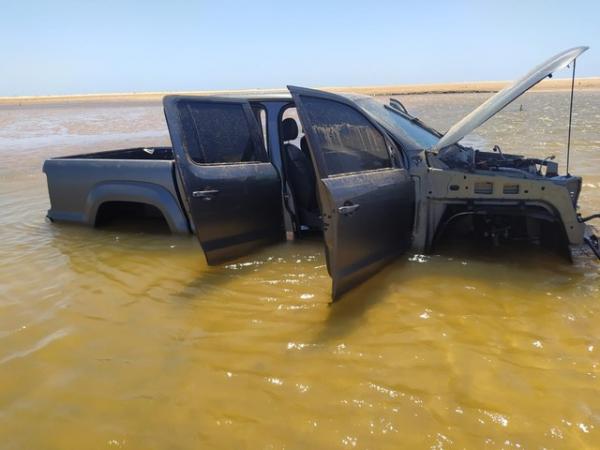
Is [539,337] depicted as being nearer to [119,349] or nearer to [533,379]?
[533,379]

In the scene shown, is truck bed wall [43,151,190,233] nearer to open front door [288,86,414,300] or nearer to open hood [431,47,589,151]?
open front door [288,86,414,300]

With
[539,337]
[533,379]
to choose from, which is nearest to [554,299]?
[539,337]

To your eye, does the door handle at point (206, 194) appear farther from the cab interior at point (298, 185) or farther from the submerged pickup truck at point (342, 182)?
the cab interior at point (298, 185)

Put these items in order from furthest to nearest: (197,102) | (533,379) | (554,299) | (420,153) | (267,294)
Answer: (197,102)
(420,153)
(267,294)
(554,299)
(533,379)

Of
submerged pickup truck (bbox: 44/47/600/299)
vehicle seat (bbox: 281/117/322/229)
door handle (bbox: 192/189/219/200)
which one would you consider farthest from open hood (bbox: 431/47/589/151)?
door handle (bbox: 192/189/219/200)

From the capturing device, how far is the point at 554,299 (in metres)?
3.79

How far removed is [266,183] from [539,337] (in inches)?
104

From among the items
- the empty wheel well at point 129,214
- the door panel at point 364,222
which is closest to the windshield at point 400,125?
the door panel at point 364,222

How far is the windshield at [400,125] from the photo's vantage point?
15.2 feet

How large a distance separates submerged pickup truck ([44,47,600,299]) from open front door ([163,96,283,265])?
0.01 m

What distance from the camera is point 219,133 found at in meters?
4.71

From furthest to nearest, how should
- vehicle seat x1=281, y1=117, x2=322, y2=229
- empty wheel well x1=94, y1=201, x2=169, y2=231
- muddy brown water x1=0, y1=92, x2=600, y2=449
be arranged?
empty wheel well x1=94, y1=201, x2=169, y2=231, vehicle seat x1=281, y1=117, x2=322, y2=229, muddy brown water x1=0, y1=92, x2=600, y2=449

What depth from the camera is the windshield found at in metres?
4.62

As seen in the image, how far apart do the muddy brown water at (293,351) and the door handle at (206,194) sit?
0.75 meters
